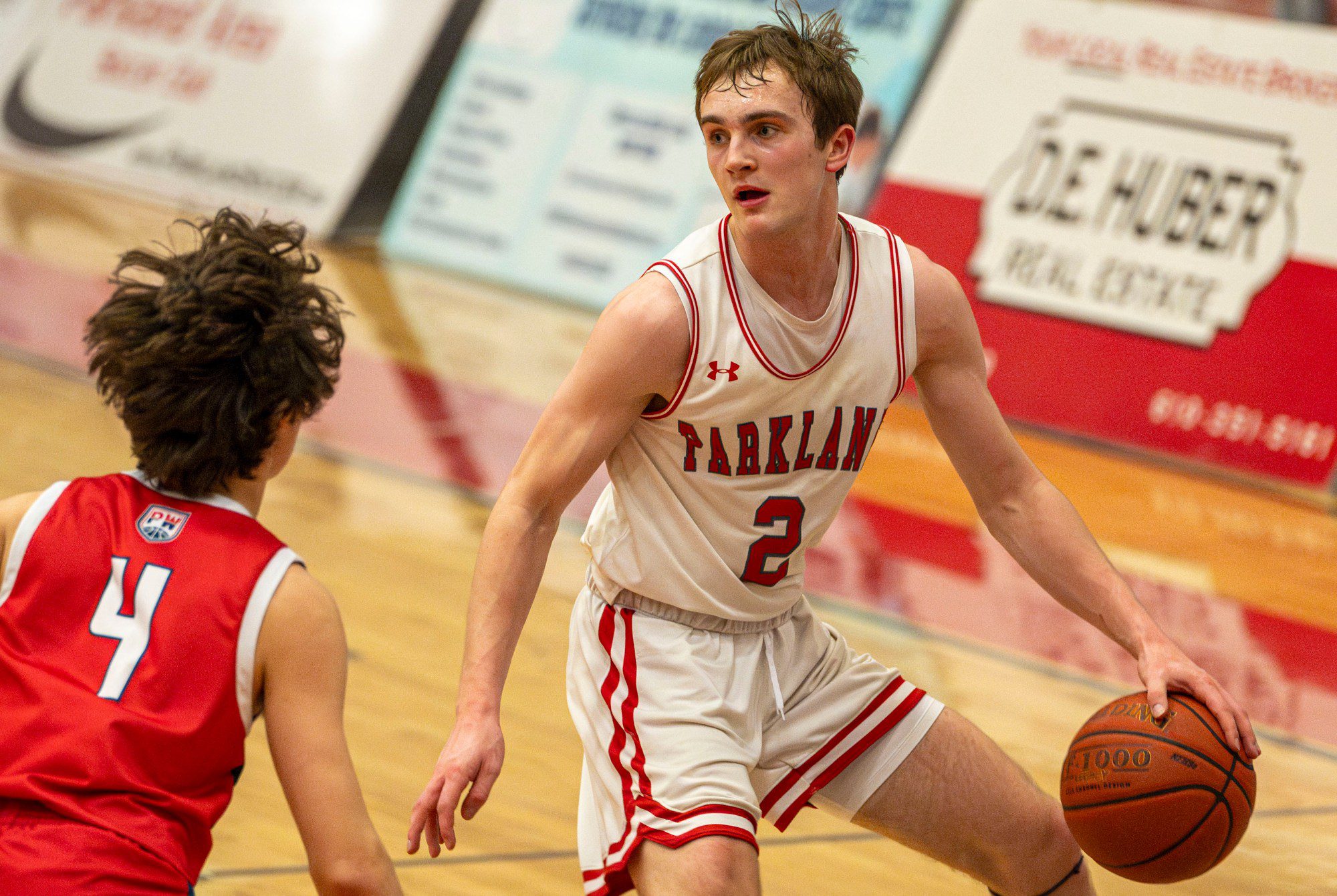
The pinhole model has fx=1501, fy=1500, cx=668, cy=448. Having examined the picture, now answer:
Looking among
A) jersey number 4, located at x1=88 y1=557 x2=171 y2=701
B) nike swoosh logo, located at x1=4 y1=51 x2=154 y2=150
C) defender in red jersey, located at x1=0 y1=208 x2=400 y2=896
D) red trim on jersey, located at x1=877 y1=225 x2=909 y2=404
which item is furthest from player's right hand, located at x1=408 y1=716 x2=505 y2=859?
nike swoosh logo, located at x1=4 y1=51 x2=154 y2=150

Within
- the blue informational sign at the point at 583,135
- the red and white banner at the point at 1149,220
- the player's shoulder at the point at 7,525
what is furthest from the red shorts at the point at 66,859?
the blue informational sign at the point at 583,135

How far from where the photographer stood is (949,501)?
6.81 meters

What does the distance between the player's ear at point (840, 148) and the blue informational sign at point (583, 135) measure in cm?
689

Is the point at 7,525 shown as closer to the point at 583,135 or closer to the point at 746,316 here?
the point at 746,316

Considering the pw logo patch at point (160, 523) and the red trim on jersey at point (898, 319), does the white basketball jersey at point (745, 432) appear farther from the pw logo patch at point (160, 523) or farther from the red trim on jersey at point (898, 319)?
the pw logo patch at point (160, 523)

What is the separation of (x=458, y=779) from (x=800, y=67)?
136cm

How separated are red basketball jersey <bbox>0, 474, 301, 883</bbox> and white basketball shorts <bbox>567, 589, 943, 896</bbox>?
0.80 metres

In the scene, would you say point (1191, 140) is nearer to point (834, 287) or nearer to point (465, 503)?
point (465, 503)

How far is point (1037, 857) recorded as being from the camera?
292 centimetres

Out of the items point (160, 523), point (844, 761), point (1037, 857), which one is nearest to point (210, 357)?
point (160, 523)

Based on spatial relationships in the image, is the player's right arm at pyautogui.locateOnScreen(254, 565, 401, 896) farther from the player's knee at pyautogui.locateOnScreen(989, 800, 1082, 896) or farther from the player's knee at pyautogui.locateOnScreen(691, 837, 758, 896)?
the player's knee at pyautogui.locateOnScreen(989, 800, 1082, 896)

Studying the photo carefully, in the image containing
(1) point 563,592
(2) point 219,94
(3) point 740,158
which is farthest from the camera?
(2) point 219,94

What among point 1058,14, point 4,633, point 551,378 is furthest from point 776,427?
point 1058,14

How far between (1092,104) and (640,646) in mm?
6926
